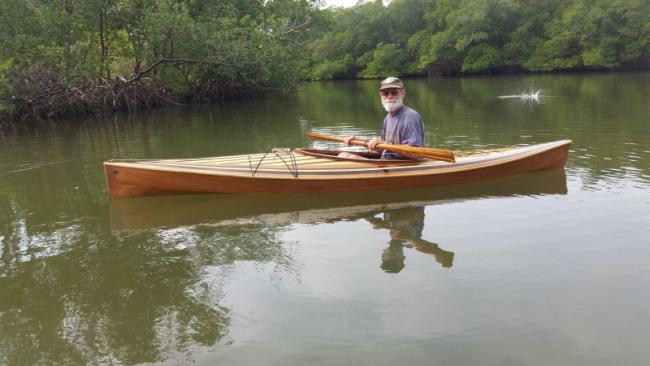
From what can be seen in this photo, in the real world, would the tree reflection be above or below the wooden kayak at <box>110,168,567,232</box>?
below

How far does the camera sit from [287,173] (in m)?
6.23

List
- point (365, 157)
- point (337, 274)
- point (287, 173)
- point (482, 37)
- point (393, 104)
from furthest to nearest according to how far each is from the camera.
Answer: point (482, 37) < point (365, 157) < point (393, 104) < point (287, 173) < point (337, 274)

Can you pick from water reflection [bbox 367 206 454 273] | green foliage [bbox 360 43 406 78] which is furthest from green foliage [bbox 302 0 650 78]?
water reflection [bbox 367 206 454 273]

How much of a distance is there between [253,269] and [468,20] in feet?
170

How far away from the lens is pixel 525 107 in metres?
16.5

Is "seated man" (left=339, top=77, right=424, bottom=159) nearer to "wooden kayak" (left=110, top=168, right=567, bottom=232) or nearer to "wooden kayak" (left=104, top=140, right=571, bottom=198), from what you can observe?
"wooden kayak" (left=104, top=140, right=571, bottom=198)

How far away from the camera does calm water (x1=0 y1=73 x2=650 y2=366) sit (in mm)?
3150

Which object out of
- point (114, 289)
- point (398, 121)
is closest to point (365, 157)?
point (398, 121)

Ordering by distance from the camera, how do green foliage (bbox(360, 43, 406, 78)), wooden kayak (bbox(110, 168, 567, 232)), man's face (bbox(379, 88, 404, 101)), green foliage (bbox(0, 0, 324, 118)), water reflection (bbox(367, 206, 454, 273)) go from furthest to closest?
1. green foliage (bbox(360, 43, 406, 78))
2. green foliage (bbox(0, 0, 324, 118))
3. man's face (bbox(379, 88, 404, 101))
4. wooden kayak (bbox(110, 168, 567, 232))
5. water reflection (bbox(367, 206, 454, 273))

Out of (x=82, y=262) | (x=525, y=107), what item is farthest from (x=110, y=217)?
(x=525, y=107)

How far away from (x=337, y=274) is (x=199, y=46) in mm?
16592

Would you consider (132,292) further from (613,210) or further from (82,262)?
(613,210)

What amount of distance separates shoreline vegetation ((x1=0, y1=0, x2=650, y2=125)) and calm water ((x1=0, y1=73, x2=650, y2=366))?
9633 mm

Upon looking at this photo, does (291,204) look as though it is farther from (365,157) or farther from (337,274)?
(337,274)
